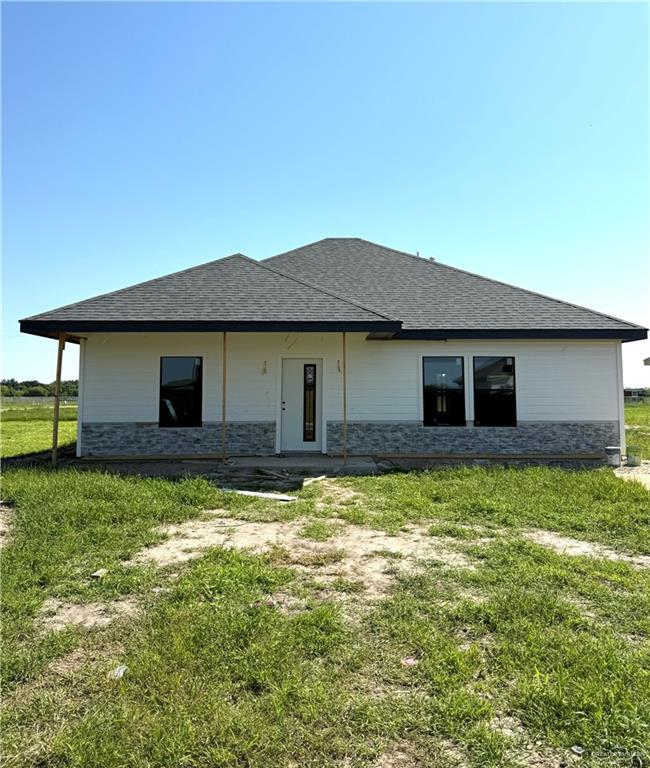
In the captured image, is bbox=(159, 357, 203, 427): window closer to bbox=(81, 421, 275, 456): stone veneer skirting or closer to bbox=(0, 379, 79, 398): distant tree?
bbox=(81, 421, 275, 456): stone veneer skirting

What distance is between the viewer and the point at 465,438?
1034cm

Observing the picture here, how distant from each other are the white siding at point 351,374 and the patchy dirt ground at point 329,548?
5.28 m

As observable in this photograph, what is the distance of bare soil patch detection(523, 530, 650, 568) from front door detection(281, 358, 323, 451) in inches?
247

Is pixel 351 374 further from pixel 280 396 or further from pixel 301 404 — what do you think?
pixel 280 396

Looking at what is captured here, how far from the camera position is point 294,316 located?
906 cm

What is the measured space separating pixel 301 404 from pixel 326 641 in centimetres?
804

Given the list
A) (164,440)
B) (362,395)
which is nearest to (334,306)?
(362,395)

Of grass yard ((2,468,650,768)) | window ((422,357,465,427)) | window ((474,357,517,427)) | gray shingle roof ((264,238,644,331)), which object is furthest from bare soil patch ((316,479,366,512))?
window ((474,357,517,427))

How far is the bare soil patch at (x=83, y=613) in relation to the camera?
3000 millimetres

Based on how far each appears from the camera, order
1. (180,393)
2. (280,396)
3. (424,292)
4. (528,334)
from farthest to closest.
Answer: (424,292)
(280,396)
(180,393)
(528,334)

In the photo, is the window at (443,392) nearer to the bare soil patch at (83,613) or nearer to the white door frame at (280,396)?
the white door frame at (280,396)

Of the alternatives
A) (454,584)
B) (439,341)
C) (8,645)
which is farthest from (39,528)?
(439,341)

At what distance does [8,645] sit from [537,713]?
304cm

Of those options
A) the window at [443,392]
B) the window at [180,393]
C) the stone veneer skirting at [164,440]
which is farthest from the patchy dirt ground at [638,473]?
the window at [180,393]
